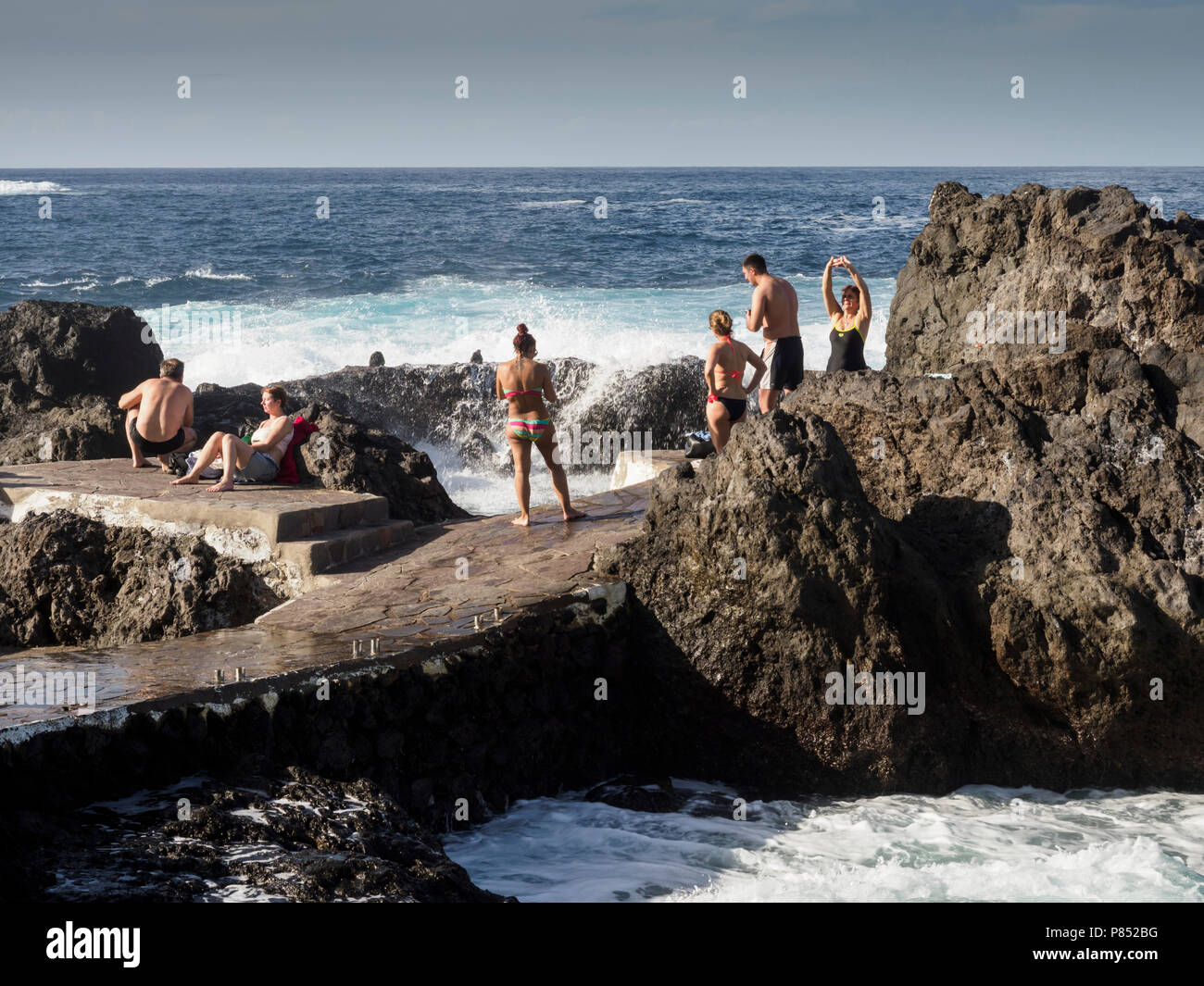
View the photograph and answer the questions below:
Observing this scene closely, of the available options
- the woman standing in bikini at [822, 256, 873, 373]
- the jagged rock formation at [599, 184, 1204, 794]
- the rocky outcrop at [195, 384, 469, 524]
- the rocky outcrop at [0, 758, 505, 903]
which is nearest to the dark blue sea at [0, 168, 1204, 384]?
the woman standing in bikini at [822, 256, 873, 373]

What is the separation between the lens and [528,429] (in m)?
8.24

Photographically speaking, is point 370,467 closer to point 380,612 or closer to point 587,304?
point 380,612

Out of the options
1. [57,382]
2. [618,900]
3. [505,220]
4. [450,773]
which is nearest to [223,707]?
[450,773]

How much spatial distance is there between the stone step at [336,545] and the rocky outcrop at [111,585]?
0.24m

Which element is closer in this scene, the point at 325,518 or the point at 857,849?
the point at 857,849

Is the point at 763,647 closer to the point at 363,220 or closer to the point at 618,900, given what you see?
the point at 618,900

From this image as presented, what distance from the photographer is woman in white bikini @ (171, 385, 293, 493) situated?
29.1ft

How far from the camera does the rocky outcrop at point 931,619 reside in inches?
272

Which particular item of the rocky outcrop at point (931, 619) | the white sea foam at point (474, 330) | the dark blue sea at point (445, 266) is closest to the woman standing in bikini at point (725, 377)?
the rocky outcrop at point (931, 619)

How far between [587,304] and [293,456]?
72.1 feet

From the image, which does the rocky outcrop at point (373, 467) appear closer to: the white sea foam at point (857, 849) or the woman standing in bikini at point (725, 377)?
the woman standing in bikini at point (725, 377)

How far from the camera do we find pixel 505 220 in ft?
156

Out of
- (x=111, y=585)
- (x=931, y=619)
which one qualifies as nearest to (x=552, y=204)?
(x=111, y=585)

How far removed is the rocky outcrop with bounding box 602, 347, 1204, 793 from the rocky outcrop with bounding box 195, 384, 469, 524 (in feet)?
9.04
